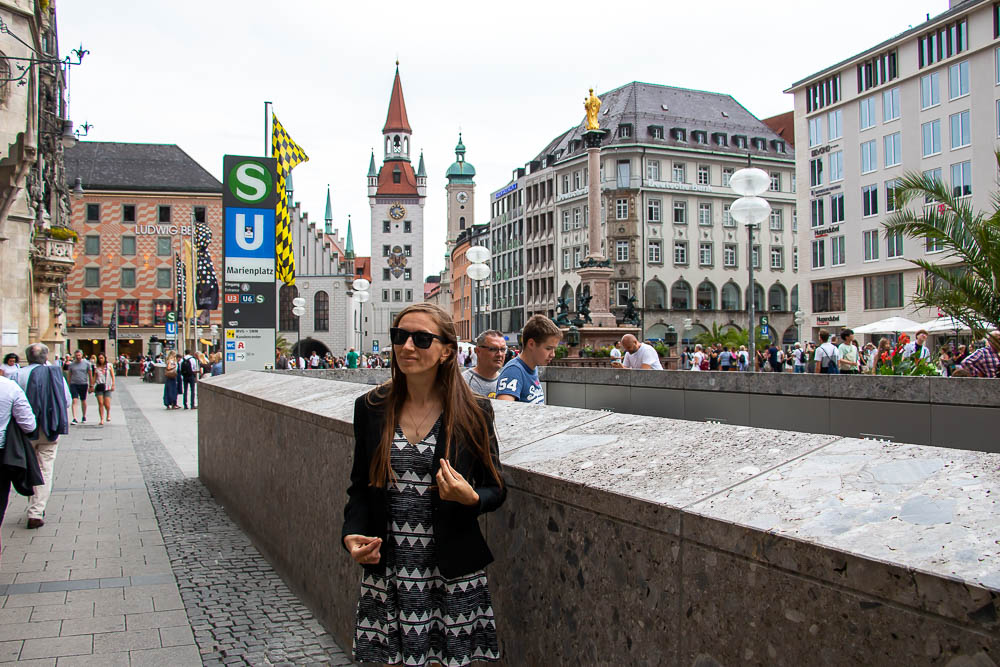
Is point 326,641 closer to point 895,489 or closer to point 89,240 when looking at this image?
point 895,489

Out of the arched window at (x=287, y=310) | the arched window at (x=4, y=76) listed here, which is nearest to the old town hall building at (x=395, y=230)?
the arched window at (x=287, y=310)

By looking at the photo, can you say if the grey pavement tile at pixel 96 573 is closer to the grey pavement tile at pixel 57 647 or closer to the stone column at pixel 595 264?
the grey pavement tile at pixel 57 647

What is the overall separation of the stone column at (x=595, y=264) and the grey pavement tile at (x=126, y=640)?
30.7 m

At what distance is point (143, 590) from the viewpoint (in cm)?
612

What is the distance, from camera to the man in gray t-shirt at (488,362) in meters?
6.34

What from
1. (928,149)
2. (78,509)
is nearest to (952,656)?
(78,509)

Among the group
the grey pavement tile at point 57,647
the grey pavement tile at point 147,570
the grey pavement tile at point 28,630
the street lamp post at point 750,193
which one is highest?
the street lamp post at point 750,193

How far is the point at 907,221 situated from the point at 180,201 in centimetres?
7153

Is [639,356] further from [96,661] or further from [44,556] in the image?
[96,661]

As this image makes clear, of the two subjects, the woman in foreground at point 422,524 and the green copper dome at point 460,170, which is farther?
the green copper dome at point 460,170

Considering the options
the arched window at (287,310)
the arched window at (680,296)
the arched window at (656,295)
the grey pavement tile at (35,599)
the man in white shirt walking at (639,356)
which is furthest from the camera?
the arched window at (287,310)

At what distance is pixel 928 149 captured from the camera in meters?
48.2

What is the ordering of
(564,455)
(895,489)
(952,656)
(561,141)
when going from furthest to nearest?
(561,141) → (564,455) → (895,489) → (952,656)

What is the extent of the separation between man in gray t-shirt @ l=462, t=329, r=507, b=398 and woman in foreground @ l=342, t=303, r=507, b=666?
3219 millimetres
